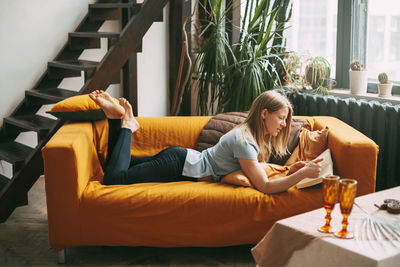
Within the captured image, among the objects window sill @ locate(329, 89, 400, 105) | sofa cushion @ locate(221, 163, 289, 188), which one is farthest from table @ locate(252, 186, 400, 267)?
window sill @ locate(329, 89, 400, 105)

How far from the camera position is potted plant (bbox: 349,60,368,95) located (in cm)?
391

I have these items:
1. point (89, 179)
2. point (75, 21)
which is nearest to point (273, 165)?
point (89, 179)

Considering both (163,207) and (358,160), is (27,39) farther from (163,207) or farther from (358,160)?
(358,160)

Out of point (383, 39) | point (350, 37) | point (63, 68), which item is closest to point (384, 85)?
point (383, 39)

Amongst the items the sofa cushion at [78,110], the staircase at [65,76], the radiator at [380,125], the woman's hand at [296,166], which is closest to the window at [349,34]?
the radiator at [380,125]

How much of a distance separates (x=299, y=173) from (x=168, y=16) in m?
2.82

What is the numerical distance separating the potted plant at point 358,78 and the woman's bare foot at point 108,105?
1.80 metres

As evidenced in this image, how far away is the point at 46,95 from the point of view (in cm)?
390

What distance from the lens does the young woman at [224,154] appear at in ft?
9.04

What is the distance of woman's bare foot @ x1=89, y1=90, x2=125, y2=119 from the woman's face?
0.86m

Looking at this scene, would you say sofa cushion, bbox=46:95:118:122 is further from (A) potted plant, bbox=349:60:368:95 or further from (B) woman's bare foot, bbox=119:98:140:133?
(A) potted plant, bbox=349:60:368:95

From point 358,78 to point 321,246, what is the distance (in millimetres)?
2457

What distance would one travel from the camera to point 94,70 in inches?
149

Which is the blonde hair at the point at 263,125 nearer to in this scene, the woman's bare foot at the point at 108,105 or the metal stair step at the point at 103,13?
the woman's bare foot at the point at 108,105
